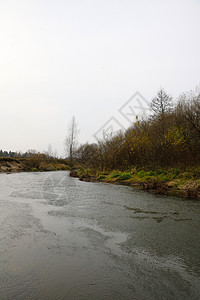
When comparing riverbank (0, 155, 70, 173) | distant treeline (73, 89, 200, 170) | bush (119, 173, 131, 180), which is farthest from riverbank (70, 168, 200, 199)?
riverbank (0, 155, 70, 173)

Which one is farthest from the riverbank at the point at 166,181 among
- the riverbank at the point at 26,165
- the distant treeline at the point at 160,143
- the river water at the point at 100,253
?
the riverbank at the point at 26,165

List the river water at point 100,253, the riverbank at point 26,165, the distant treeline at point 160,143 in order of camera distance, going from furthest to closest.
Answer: the riverbank at point 26,165, the distant treeline at point 160,143, the river water at point 100,253

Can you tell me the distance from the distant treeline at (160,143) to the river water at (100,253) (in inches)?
314

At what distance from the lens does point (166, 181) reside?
37.4 feet

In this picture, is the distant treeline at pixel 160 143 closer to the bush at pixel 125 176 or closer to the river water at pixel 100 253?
the bush at pixel 125 176

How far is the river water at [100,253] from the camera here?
2.53m

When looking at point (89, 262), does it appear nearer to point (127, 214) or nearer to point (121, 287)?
point (121, 287)

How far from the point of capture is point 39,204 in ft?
24.4

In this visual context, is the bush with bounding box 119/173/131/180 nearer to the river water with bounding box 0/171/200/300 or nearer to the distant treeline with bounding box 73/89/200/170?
the distant treeline with bounding box 73/89/200/170

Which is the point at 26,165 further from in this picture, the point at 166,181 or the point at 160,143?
the point at 166,181

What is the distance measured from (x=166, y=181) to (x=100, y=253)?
→ 8.60 metres

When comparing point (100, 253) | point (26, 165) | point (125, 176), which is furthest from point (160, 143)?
point (26, 165)

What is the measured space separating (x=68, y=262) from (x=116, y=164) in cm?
1486

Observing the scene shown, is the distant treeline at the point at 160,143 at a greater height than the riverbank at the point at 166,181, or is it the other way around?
the distant treeline at the point at 160,143
